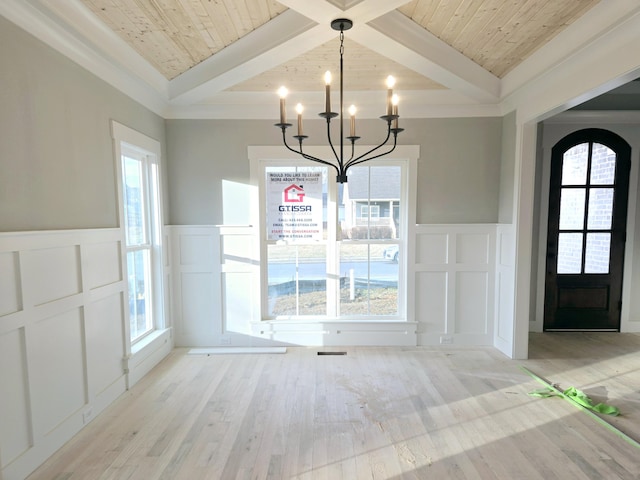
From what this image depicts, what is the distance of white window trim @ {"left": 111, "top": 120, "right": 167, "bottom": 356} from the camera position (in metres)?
2.80

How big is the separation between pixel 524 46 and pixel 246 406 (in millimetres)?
3647

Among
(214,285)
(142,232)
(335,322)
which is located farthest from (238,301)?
(142,232)

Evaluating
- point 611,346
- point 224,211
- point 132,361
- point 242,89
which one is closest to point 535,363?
point 611,346

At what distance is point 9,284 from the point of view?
181 centimetres

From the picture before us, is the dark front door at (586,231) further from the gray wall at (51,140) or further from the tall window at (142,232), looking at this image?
the gray wall at (51,140)

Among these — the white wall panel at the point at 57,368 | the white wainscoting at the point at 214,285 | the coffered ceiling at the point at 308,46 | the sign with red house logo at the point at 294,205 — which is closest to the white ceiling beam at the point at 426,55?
the coffered ceiling at the point at 308,46

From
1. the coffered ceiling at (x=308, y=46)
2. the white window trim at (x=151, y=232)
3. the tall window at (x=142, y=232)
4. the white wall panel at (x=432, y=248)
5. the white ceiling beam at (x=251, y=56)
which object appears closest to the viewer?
the coffered ceiling at (x=308, y=46)

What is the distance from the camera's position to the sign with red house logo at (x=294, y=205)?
3746 millimetres

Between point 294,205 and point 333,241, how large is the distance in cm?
59

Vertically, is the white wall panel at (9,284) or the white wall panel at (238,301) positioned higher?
the white wall panel at (9,284)

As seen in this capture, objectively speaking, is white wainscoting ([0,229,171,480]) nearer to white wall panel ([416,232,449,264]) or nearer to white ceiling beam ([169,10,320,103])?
white ceiling beam ([169,10,320,103])

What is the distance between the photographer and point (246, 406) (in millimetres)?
2641

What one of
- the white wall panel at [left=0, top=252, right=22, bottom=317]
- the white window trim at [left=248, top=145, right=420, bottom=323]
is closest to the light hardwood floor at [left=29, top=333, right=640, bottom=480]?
the white window trim at [left=248, top=145, right=420, bottom=323]

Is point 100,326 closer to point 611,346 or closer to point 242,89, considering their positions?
point 242,89
